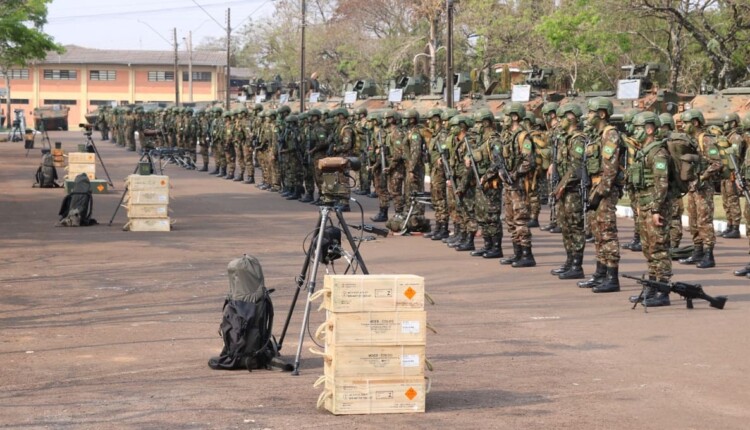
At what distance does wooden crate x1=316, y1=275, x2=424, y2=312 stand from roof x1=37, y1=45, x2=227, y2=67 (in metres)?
94.6

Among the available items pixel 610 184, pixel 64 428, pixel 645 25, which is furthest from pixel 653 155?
pixel 645 25

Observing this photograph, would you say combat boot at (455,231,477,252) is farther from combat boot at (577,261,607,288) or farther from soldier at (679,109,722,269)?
combat boot at (577,261,607,288)

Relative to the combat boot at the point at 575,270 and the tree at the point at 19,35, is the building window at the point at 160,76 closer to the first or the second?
the tree at the point at 19,35

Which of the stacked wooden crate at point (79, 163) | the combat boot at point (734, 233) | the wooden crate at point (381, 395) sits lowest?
the wooden crate at point (381, 395)

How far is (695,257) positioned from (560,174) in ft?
7.15

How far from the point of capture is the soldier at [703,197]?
17109 mm

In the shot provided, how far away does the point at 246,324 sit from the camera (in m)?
9.90

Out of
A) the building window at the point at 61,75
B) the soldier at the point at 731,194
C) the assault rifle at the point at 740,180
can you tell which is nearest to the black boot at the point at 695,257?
the assault rifle at the point at 740,180

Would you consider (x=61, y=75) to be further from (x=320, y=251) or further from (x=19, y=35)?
(x=320, y=251)

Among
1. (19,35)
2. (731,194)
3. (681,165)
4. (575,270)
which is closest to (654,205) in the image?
(681,165)

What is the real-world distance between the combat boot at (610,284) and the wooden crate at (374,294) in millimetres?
6281

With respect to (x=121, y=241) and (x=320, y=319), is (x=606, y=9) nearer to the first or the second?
(x=121, y=241)

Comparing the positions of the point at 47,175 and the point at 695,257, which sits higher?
the point at 47,175

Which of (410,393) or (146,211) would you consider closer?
(410,393)
